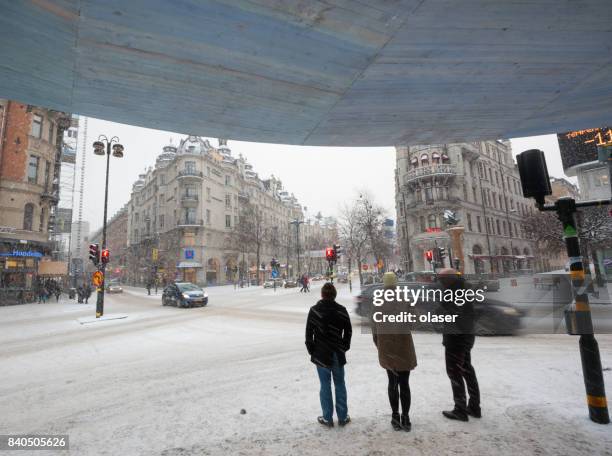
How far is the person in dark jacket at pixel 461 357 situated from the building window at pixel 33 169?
36.4m

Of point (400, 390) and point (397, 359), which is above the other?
point (397, 359)

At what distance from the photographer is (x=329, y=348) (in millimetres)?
4258

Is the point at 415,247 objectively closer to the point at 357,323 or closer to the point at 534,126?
the point at 357,323

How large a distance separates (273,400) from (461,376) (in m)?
2.86

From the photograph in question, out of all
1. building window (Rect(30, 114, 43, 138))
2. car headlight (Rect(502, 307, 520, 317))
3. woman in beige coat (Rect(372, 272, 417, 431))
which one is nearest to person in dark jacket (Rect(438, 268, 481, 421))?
woman in beige coat (Rect(372, 272, 417, 431))

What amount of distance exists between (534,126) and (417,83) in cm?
268

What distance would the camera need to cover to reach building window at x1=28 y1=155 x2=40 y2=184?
28.8m

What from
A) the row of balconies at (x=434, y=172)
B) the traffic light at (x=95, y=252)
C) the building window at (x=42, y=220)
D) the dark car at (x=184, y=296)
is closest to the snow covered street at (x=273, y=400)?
the traffic light at (x=95, y=252)

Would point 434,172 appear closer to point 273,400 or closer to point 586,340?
point 586,340

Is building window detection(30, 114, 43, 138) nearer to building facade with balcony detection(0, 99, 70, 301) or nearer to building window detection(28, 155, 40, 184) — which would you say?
building facade with balcony detection(0, 99, 70, 301)

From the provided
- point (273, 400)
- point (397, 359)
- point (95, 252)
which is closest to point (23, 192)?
point (95, 252)

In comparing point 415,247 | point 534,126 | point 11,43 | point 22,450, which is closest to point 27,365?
point 22,450

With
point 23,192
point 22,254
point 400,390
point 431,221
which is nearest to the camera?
point 400,390

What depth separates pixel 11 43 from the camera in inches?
115
